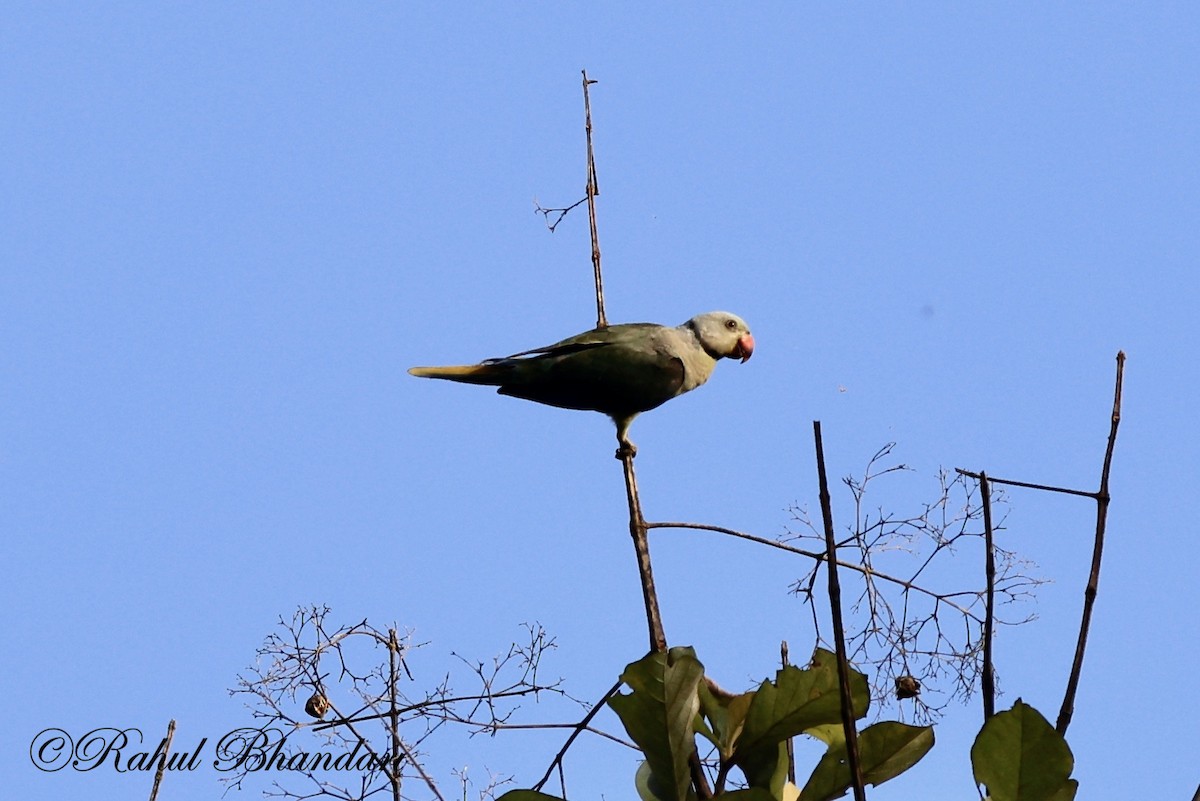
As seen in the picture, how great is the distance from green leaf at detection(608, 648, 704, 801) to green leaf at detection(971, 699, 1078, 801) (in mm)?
456

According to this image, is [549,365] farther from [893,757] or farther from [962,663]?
[893,757]

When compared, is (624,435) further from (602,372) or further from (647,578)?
(647,578)

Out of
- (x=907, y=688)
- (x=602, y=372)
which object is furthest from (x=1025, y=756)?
(x=602, y=372)

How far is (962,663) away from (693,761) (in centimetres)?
136

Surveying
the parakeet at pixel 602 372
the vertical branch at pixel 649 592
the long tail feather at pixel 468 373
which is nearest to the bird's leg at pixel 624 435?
the parakeet at pixel 602 372

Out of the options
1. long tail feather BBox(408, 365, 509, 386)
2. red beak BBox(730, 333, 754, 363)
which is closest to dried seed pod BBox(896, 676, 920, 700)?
long tail feather BBox(408, 365, 509, 386)

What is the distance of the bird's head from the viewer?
20.1 feet

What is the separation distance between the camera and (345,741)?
294 centimetres

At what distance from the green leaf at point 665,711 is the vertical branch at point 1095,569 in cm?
56

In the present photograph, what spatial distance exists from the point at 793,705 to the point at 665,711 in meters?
0.22

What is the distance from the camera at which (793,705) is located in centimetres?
204

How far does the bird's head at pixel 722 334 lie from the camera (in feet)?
20.1

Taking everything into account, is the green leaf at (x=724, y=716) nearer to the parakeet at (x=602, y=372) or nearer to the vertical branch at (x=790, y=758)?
the vertical branch at (x=790, y=758)

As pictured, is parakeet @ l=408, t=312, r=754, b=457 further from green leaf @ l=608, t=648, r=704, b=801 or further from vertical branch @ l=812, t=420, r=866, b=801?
vertical branch @ l=812, t=420, r=866, b=801
